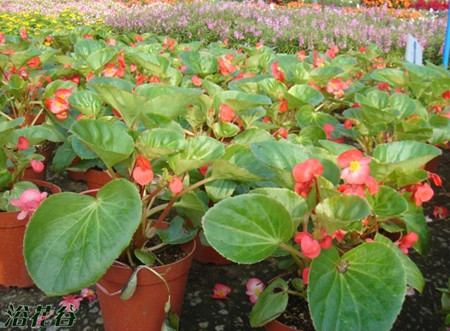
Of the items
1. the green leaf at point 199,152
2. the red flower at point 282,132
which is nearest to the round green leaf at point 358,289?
the green leaf at point 199,152

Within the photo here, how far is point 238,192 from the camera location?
1.42 meters

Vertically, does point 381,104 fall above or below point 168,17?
above

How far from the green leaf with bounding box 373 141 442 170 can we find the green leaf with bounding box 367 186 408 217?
0.35 ft

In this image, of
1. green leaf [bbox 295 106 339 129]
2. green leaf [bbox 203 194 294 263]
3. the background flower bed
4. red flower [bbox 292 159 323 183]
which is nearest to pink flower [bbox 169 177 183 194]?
green leaf [bbox 203 194 294 263]

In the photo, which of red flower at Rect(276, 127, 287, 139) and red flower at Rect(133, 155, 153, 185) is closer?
red flower at Rect(133, 155, 153, 185)

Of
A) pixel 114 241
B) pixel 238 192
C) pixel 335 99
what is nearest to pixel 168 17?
pixel 335 99

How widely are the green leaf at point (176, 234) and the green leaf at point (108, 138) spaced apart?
0.30 m

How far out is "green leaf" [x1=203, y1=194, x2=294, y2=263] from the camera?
0.95 meters

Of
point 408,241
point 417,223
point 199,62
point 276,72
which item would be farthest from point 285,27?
point 408,241

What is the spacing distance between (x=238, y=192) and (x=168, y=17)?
5.31m

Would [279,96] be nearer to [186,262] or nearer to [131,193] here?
[186,262]

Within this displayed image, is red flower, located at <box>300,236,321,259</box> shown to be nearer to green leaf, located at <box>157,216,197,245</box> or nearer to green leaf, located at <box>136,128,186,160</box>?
green leaf, located at <box>136,128,186,160</box>

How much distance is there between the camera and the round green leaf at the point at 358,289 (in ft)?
2.89

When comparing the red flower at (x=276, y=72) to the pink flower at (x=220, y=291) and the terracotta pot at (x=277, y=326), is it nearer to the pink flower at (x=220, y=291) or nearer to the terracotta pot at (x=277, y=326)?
the pink flower at (x=220, y=291)
